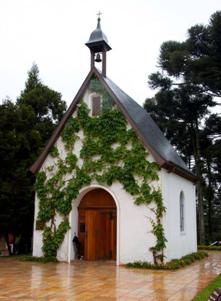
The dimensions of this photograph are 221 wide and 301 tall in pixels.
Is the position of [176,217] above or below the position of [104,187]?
below

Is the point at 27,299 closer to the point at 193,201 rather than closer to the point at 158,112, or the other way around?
the point at 193,201

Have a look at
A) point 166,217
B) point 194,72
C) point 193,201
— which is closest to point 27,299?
point 166,217

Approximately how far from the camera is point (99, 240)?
15.9m

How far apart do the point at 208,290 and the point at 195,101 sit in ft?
77.0

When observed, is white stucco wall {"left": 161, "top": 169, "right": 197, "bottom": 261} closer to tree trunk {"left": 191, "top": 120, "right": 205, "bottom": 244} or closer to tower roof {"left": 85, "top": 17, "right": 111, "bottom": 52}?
tower roof {"left": 85, "top": 17, "right": 111, "bottom": 52}

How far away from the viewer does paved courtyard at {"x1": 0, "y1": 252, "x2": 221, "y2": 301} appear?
8.60m

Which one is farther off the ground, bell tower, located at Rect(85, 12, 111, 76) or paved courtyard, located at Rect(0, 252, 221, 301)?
bell tower, located at Rect(85, 12, 111, 76)

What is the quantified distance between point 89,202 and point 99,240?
166 centimetres

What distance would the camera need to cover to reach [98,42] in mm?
17266

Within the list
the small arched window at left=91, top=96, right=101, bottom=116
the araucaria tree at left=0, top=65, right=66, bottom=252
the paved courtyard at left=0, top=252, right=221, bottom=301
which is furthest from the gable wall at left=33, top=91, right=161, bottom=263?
the araucaria tree at left=0, top=65, right=66, bottom=252

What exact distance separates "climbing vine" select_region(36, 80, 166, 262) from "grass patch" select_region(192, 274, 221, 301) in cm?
370

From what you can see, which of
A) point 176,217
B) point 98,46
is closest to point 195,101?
point 98,46

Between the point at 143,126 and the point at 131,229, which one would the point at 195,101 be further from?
the point at 131,229

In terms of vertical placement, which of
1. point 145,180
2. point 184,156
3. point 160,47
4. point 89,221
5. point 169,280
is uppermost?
point 160,47
